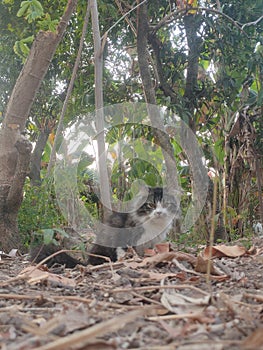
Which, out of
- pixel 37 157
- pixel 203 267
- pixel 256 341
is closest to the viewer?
pixel 256 341

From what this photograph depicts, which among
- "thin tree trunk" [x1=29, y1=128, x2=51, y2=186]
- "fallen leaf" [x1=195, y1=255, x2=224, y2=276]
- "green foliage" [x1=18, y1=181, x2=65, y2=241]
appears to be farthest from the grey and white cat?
"thin tree trunk" [x1=29, y1=128, x2=51, y2=186]

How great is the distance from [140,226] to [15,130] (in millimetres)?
1180

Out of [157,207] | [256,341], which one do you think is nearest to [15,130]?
[157,207]

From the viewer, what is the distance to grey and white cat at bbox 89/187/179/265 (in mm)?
3453

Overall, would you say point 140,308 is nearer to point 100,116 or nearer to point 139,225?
point 139,225

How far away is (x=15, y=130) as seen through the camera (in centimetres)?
355

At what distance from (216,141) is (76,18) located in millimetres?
2124

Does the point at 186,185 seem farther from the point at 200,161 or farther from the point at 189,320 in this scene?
the point at 189,320

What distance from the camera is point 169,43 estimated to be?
503 centimetres

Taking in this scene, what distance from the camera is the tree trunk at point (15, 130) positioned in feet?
11.5

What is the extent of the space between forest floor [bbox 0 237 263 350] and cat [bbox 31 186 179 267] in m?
1.26

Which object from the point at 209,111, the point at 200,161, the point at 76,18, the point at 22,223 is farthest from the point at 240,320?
the point at 76,18

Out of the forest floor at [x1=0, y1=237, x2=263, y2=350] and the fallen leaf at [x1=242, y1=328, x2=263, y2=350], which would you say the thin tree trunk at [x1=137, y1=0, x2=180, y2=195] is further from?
the fallen leaf at [x1=242, y1=328, x2=263, y2=350]

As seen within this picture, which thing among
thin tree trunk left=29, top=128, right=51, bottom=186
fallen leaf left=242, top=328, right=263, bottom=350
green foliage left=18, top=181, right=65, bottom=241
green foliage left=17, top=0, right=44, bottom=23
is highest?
green foliage left=17, top=0, right=44, bottom=23
